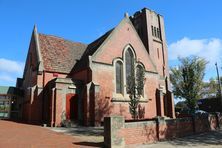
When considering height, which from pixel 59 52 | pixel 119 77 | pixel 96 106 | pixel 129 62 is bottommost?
pixel 96 106

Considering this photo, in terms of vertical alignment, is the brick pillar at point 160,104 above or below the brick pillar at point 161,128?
above

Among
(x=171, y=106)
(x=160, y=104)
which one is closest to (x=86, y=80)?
(x=160, y=104)

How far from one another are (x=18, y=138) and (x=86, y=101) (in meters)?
10.2

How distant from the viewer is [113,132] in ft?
39.1

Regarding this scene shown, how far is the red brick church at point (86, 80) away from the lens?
74.8 ft

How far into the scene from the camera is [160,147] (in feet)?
41.8

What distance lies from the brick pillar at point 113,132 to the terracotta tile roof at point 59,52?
52.2 feet

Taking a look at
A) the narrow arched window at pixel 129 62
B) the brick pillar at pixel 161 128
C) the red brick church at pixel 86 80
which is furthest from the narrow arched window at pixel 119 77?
the brick pillar at pixel 161 128

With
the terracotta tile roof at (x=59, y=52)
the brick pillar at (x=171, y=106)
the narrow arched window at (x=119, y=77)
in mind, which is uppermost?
the terracotta tile roof at (x=59, y=52)

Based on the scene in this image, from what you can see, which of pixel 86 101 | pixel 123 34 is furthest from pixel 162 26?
pixel 86 101

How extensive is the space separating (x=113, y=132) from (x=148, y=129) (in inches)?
133

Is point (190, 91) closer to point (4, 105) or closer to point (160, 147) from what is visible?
point (160, 147)

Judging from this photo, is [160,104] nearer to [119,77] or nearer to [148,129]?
[119,77]

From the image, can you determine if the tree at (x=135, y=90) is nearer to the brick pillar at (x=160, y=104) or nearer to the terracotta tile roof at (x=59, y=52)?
the brick pillar at (x=160, y=104)
